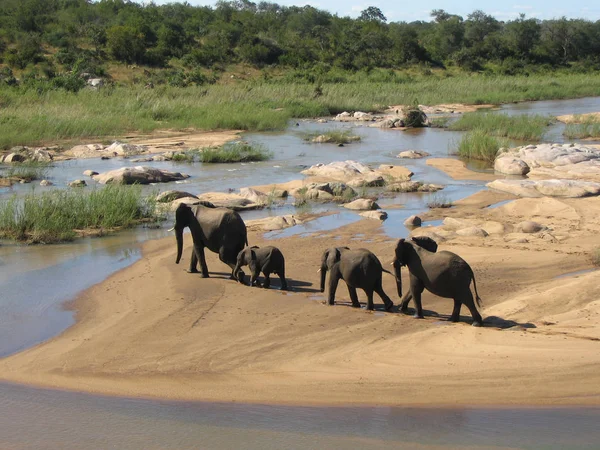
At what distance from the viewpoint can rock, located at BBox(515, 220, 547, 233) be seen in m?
12.5

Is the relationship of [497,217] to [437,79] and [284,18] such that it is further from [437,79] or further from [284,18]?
[284,18]

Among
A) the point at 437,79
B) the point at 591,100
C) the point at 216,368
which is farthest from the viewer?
the point at 437,79

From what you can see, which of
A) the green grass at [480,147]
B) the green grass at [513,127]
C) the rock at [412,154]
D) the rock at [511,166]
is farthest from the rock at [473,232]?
the green grass at [513,127]

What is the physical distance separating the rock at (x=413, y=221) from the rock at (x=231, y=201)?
11.3 feet

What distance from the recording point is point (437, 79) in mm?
57844

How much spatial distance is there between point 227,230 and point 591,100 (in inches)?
1760

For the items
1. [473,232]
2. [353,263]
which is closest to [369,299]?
[353,263]

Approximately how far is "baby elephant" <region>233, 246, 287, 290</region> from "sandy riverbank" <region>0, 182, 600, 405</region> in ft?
0.64

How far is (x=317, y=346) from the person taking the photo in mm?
7457

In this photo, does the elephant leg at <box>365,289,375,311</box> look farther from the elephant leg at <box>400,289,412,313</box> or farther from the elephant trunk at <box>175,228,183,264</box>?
the elephant trunk at <box>175,228,183,264</box>

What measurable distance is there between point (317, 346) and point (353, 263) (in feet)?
4.44

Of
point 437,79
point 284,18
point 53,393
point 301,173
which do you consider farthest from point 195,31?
point 53,393

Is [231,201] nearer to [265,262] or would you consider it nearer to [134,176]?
[134,176]

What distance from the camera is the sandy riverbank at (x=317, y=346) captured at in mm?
6492
